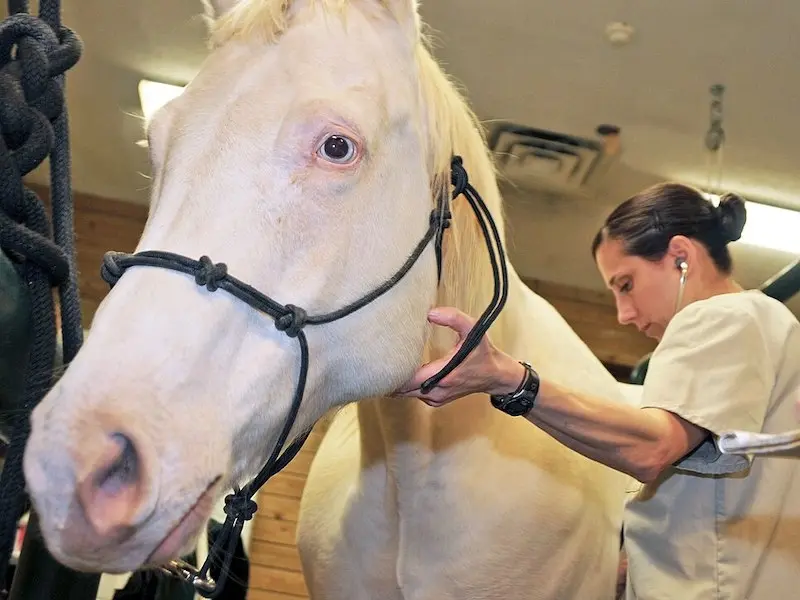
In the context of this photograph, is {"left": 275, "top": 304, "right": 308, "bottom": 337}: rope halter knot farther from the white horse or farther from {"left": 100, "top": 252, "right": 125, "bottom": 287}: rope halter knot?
{"left": 100, "top": 252, "right": 125, "bottom": 287}: rope halter knot

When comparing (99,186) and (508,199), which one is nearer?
(508,199)

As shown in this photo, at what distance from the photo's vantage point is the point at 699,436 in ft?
3.92

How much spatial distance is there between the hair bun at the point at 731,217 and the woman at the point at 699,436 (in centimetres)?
35

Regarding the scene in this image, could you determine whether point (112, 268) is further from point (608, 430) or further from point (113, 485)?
point (608, 430)

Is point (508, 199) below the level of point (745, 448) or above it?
below

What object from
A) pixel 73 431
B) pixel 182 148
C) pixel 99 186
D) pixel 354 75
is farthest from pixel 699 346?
pixel 99 186

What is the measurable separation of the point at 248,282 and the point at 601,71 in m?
2.47

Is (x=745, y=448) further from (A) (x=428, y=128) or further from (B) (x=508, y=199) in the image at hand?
(B) (x=508, y=199)

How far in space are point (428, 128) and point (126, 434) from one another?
0.60 m

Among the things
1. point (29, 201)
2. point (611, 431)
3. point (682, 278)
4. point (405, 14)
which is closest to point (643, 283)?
point (682, 278)

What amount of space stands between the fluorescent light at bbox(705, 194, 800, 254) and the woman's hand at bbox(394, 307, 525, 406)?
2734mm

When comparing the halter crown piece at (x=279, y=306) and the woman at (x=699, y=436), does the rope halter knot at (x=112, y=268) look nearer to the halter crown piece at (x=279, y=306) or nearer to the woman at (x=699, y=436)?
the halter crown piece at (x=279, y=306)

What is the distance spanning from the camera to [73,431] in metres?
0.63

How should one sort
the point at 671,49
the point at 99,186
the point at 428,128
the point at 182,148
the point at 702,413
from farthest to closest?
the point at 99,186 < the point at 671,49 < the point at 702,413 < the point at 428,128 < the point at 182,148
